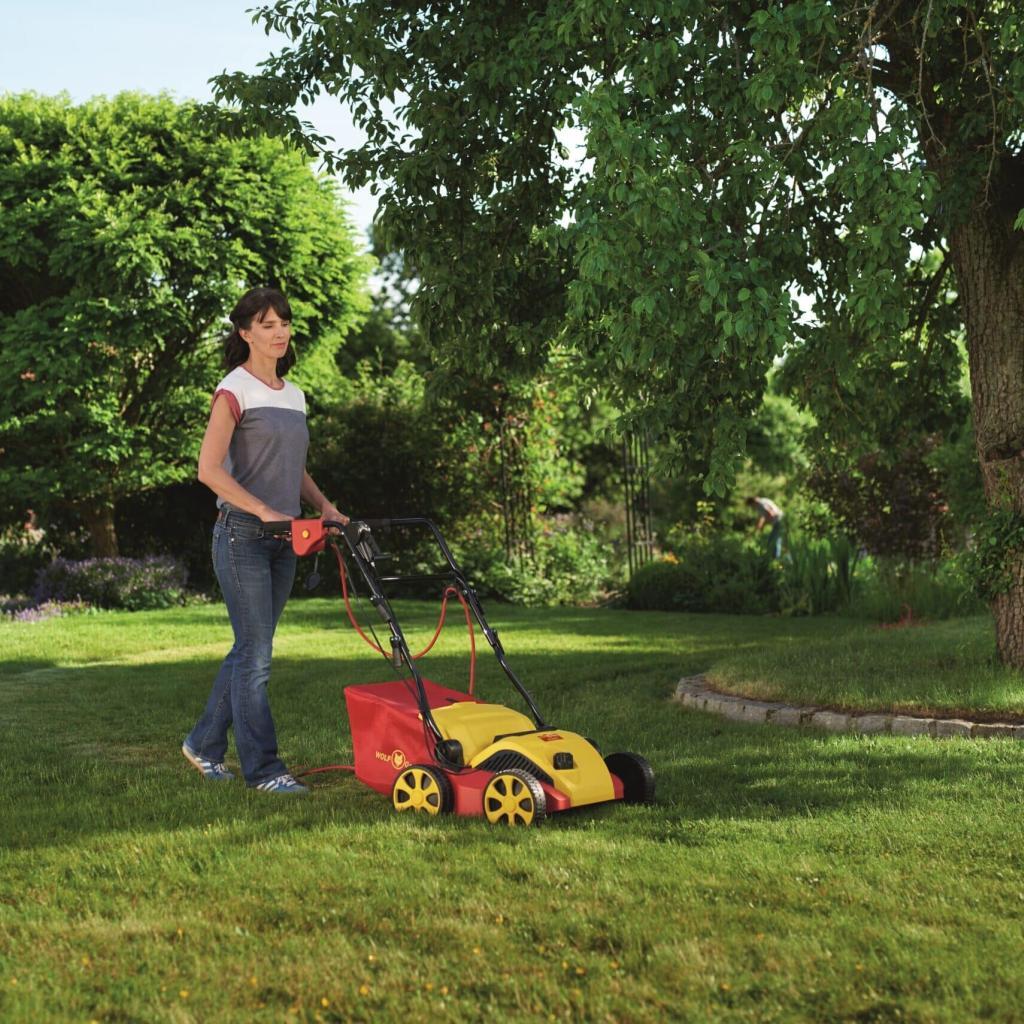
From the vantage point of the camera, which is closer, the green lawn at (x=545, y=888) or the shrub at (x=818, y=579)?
the green lawn at (x=545, y=888)

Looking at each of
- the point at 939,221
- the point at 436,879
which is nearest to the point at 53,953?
the point at 436,879

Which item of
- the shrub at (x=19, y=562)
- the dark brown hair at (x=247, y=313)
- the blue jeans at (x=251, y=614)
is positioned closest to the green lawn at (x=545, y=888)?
the blue jeans at (x=251, y=614)

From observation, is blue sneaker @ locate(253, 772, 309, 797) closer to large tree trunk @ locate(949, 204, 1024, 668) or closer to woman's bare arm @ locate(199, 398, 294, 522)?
woman's bare arm @ locate(199, 398, 294, 522)

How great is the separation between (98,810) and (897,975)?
302 cm

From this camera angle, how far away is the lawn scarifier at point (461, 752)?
14.3ft

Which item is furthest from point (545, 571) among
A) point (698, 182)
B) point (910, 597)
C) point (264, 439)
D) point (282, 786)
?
point (264, 439)

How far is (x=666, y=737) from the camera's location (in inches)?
243

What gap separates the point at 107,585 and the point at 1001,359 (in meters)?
10.5

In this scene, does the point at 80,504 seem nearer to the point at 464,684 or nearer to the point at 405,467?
the point at 405,467

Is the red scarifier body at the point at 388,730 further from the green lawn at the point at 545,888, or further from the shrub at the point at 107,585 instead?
the shrub at the point at 107,585

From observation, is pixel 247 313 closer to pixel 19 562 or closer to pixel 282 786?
pixel 282 786

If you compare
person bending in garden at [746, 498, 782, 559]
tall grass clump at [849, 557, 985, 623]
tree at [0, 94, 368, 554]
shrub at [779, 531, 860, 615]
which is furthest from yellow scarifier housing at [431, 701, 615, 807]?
tree at [0, 94, 368, 554]

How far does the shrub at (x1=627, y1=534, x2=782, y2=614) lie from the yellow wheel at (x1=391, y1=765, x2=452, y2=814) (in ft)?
31.0

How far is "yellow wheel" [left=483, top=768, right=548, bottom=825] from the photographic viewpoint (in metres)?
4.24
